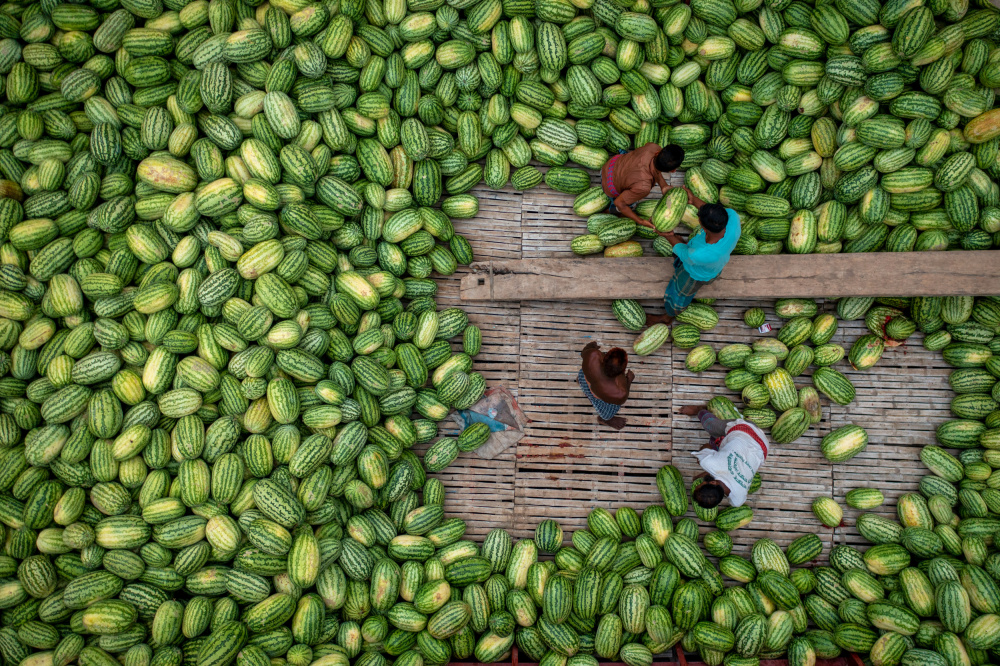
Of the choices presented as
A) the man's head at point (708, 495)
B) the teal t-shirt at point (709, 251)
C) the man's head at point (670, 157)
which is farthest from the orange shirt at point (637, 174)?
the man's head at point (708, 495)

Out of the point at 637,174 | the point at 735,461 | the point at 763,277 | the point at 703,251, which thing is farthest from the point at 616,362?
the point at 763,277

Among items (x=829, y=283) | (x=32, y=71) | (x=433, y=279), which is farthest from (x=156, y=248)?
(x=829, y=283)

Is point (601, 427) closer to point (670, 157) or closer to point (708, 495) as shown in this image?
point (708, 495)

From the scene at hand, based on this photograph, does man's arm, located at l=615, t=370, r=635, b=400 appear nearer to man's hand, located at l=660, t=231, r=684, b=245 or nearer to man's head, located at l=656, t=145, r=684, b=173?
man's hand, located at l=660, t=231, r=684, b=245

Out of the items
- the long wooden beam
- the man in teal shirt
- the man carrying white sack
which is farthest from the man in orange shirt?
the man carrying white sack

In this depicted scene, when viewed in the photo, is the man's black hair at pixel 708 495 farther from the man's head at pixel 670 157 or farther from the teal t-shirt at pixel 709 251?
the man's head at pixel 670 157

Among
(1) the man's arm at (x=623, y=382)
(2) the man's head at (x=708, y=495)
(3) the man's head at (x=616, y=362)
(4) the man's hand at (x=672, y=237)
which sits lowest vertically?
(2) the man's head at (x=708, y=495)
